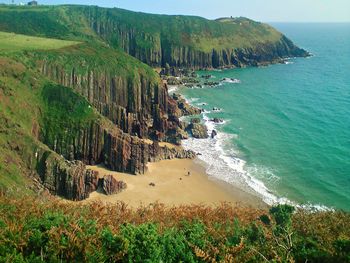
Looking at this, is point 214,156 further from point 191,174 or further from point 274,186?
point 274,186

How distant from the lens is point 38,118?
5553 cm

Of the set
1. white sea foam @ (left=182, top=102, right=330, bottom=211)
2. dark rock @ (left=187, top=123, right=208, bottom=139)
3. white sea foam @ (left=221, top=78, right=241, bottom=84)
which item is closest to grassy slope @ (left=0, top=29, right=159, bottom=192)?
dark rock @ (left=187, top=123, right=208, bottom=139)

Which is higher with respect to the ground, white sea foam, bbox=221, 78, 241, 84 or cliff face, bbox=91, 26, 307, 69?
cliff face, bbox=91, 26, 307, 69

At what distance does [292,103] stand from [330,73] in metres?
A: 48.0

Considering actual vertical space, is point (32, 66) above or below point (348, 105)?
above

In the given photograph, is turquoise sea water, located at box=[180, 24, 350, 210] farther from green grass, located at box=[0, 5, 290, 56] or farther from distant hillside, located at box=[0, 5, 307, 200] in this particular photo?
green grass, located at box=[0, 5, 290, 56]

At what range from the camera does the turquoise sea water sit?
56.6m

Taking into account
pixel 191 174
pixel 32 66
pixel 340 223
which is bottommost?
pixel 191 174

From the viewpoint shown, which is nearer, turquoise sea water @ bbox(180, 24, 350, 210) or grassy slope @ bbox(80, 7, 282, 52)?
turquoise sea water @ bbox(180, 24, 350, 210)

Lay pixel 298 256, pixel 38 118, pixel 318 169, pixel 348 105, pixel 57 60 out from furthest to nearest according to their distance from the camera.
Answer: pixel 348 105 → pixel 57 60 → pixel 318 169 → pixel 38 118 → pixel 298 256

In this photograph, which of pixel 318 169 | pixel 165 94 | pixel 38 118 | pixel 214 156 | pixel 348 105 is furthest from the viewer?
pixel 348 105

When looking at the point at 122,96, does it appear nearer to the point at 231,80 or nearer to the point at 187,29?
the point at 231,80

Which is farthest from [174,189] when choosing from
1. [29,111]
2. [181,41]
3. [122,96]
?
[181,41]

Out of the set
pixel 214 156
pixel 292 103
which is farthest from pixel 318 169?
pixel 292 103
